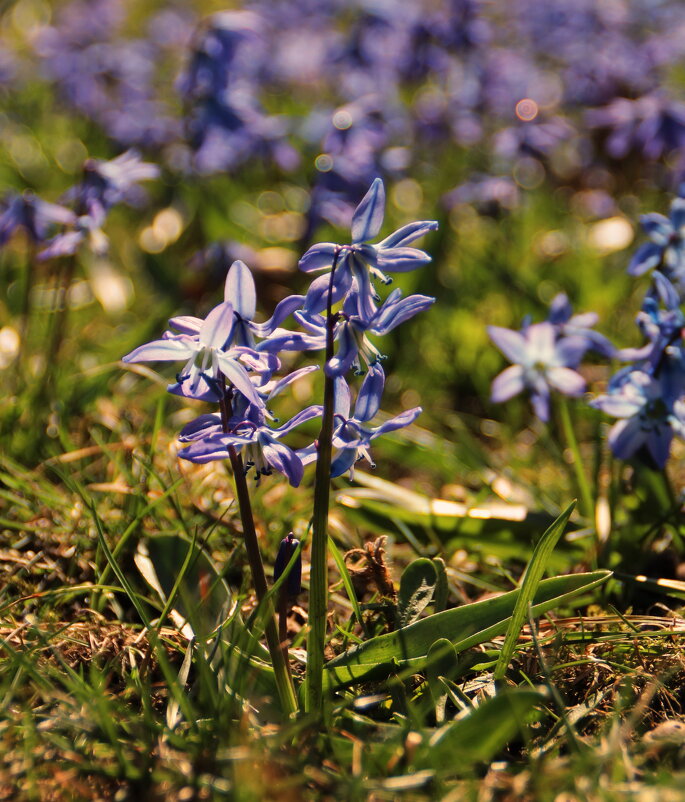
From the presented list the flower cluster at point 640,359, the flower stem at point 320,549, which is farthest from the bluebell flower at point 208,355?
the flower cluster at point 640,359

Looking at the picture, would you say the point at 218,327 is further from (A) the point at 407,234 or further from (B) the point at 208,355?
(A) the point at 407,234

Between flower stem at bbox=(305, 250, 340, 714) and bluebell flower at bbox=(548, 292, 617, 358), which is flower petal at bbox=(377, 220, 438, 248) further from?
bluebell flower at bbox=(548, 292, 617, 358)

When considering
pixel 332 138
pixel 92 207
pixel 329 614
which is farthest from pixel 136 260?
pixel 329 614

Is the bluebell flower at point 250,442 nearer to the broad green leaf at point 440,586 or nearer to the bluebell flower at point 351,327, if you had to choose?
the bluebell flower at point 351,327

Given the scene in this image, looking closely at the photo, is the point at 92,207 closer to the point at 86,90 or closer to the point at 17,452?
the point at 17,452

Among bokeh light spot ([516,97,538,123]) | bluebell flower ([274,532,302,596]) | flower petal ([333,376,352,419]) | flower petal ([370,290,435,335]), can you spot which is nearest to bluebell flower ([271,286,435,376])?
flower petal ([370,290,435,335])
